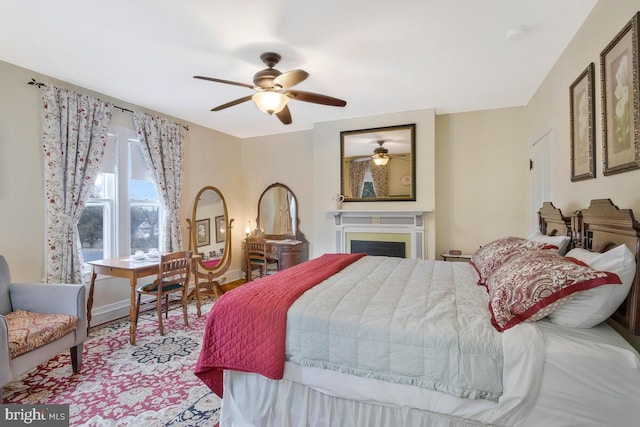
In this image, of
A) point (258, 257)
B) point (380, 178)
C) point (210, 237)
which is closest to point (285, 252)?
point (258, 257)

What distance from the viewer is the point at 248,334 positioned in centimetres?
159

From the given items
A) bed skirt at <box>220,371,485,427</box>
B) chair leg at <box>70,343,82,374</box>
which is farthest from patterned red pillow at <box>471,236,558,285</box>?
chair leg at <box>70,343,82,374</box>

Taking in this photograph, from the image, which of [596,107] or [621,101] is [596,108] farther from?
[621,101]

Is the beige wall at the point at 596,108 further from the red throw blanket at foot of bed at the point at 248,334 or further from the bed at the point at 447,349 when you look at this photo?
the red throw blanket at foot of bed at the point at 248,334

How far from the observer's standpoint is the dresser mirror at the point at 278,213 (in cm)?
519

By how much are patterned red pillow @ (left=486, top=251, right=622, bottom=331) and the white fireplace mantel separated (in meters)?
2.68

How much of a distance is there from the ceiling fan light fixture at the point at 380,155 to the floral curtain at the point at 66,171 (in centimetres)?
348

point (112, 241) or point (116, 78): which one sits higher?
point (116, 78)

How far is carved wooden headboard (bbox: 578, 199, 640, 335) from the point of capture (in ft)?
4.18

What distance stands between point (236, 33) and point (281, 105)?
626mm

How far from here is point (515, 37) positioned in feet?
7.53

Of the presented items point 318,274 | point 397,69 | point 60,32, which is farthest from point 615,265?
point 60,32

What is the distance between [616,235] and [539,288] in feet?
2.07

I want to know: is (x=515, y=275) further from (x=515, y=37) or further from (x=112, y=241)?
(x=112, y=241)
